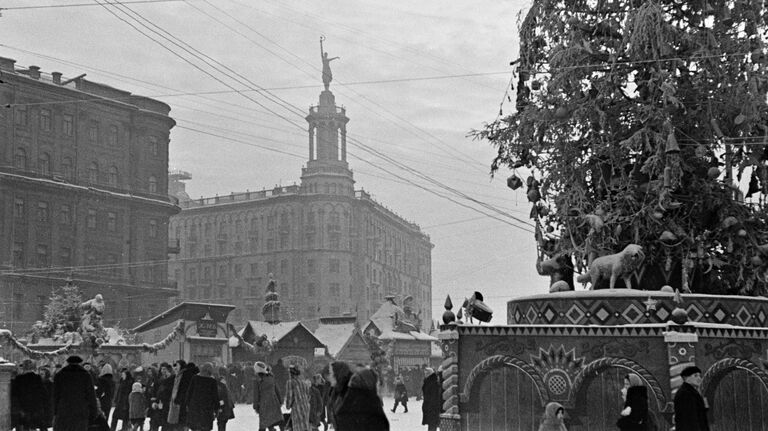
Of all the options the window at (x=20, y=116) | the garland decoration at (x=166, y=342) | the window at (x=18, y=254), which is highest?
the window at (x=20, y=116)

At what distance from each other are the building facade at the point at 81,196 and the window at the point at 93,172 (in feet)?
0.23

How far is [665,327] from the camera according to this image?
41.6 feet

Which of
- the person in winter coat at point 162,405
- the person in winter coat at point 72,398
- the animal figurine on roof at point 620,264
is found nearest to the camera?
the person in winter coat at point 72,398

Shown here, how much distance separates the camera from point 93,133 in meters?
68.2

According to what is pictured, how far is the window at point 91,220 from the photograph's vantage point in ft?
220

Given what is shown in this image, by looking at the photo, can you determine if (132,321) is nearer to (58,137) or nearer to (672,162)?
(58,137)

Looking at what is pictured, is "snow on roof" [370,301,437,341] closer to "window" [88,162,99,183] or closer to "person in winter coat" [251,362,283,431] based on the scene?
"window" [88,162,99,183]

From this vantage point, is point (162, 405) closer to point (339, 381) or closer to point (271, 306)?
point (339, 381)

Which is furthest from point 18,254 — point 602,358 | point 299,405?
point 602,358

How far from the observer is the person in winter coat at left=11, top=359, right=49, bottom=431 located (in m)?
15.2

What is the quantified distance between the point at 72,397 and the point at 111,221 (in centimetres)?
5844

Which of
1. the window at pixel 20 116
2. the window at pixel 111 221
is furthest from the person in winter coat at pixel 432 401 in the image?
the window at pixel 111 221

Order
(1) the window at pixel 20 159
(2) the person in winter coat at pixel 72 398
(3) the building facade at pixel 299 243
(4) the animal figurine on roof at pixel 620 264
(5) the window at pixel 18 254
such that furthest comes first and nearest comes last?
(3) the building facade at pixel 299 243 < (1) the window at pixel 20 159 < (5) the window at pixel 18 254 < (4) the animal figurine on roof at pixel 620 264 < (2) the person in winter coat at pixel 72 398

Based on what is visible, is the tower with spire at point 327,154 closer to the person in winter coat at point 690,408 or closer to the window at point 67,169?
the window at point 67,169
